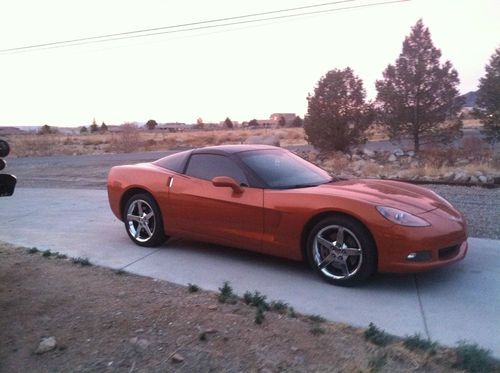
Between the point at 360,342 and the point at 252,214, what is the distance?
2081 millimetres

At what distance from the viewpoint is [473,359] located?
3.32 meters

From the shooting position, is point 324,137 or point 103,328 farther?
point 324,137

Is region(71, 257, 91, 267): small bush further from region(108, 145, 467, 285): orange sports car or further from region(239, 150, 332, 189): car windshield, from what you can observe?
region(239, 150, 332, 189): car windshield

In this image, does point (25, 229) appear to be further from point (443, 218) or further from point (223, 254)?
point (443, 218)

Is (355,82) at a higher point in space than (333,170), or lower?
higher

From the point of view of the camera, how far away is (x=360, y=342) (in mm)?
3635

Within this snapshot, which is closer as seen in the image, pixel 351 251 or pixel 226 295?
pixel 226 295

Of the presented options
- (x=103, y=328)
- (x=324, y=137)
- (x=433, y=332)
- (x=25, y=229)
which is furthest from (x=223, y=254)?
(x=324, y=137)

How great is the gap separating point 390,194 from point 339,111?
42.6 ft

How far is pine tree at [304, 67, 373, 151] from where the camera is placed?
17922 millimetres

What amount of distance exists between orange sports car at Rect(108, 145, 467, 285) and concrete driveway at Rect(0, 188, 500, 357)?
0.80 feet

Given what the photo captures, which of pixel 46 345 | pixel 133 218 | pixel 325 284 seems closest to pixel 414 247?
pixel 325 284

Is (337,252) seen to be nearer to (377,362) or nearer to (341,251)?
(341,251)

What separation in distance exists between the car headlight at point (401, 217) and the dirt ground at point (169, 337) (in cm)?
124
